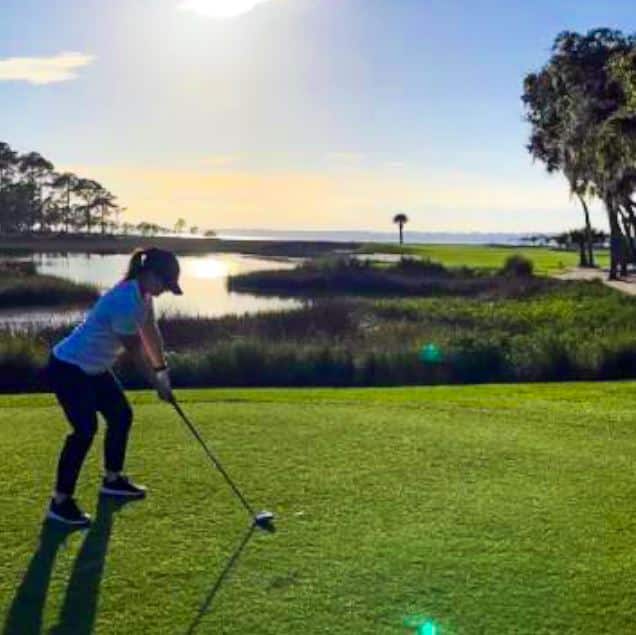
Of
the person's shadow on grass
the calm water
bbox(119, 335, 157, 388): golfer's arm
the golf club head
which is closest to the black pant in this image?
bbox(119, 335, 157, 388): golfer's arm

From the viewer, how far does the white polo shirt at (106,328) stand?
19.6 ft

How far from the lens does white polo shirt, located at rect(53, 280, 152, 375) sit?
5.96 m

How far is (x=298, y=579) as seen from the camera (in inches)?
188

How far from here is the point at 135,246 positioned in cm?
11169

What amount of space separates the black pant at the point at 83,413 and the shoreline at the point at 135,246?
3907 inches

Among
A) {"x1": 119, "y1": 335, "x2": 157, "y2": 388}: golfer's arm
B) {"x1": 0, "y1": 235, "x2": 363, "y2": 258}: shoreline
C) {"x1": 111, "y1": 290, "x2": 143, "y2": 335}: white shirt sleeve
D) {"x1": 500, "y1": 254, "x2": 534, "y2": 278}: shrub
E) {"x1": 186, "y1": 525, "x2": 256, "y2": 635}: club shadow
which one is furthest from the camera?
{"x1": 0, "y1": 235, "x2": 363, "y2": 258}: shoreline

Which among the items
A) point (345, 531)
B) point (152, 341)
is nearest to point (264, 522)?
point (345, 531)

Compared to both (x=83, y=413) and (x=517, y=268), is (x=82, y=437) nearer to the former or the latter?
(x=83, y=413)

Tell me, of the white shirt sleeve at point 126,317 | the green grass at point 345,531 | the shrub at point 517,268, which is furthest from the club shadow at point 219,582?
the shrub at point 517,268

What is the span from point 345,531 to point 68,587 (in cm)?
164

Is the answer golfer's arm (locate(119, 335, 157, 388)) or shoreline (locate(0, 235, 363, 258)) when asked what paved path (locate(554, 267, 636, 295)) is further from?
shoreline (locate(0, 235, 363, 258))

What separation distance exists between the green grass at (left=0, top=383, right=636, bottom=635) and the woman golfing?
0.24 meters

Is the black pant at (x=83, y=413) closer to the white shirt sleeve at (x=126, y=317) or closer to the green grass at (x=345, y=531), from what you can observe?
the green grass at (x=345, y=531)

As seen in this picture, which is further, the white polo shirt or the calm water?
the calm water
